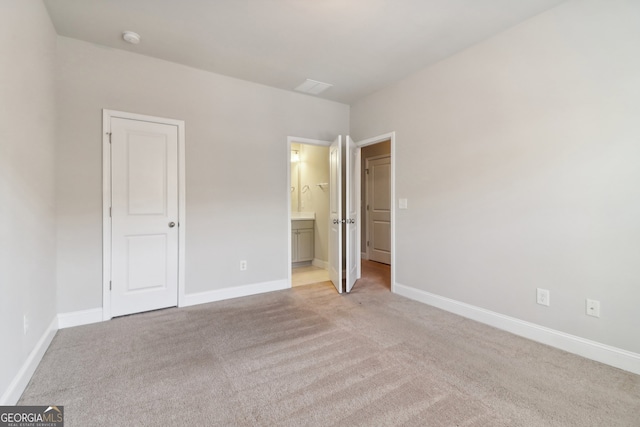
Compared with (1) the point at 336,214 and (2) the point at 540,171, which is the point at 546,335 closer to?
(2) the point at 540,171

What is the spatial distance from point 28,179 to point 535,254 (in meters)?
3.86

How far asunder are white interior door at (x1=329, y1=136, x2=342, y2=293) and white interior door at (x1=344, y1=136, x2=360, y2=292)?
10 centimetres

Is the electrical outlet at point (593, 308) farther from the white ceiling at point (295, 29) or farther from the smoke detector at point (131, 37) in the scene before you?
the smoke detector at point (131, 37)

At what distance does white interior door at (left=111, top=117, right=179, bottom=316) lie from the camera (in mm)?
2885

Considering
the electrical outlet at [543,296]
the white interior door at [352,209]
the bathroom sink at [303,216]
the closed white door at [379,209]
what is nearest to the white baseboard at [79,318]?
the white interior door at [352,209]

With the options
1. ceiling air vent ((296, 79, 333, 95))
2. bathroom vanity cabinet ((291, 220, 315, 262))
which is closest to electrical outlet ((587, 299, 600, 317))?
ceiling air vent ((296, 79, 333, 95))

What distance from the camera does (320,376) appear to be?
6.19 feet

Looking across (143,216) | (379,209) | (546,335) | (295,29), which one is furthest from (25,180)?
(379,209)

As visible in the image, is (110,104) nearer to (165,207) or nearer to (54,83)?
(54,83)

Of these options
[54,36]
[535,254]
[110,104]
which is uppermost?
[54,36]

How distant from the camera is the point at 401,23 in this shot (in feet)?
8.03

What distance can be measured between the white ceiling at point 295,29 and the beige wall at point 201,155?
27 cm

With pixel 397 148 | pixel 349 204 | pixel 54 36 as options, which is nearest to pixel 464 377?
pixel 349 204

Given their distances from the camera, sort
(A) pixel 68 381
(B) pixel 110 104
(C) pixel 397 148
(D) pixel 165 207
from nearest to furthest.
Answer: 1. (A) pixel 68 381
2. (B) pixel 110 104
3. (D) pixel 165 207
4. (C) pixel 397 148
